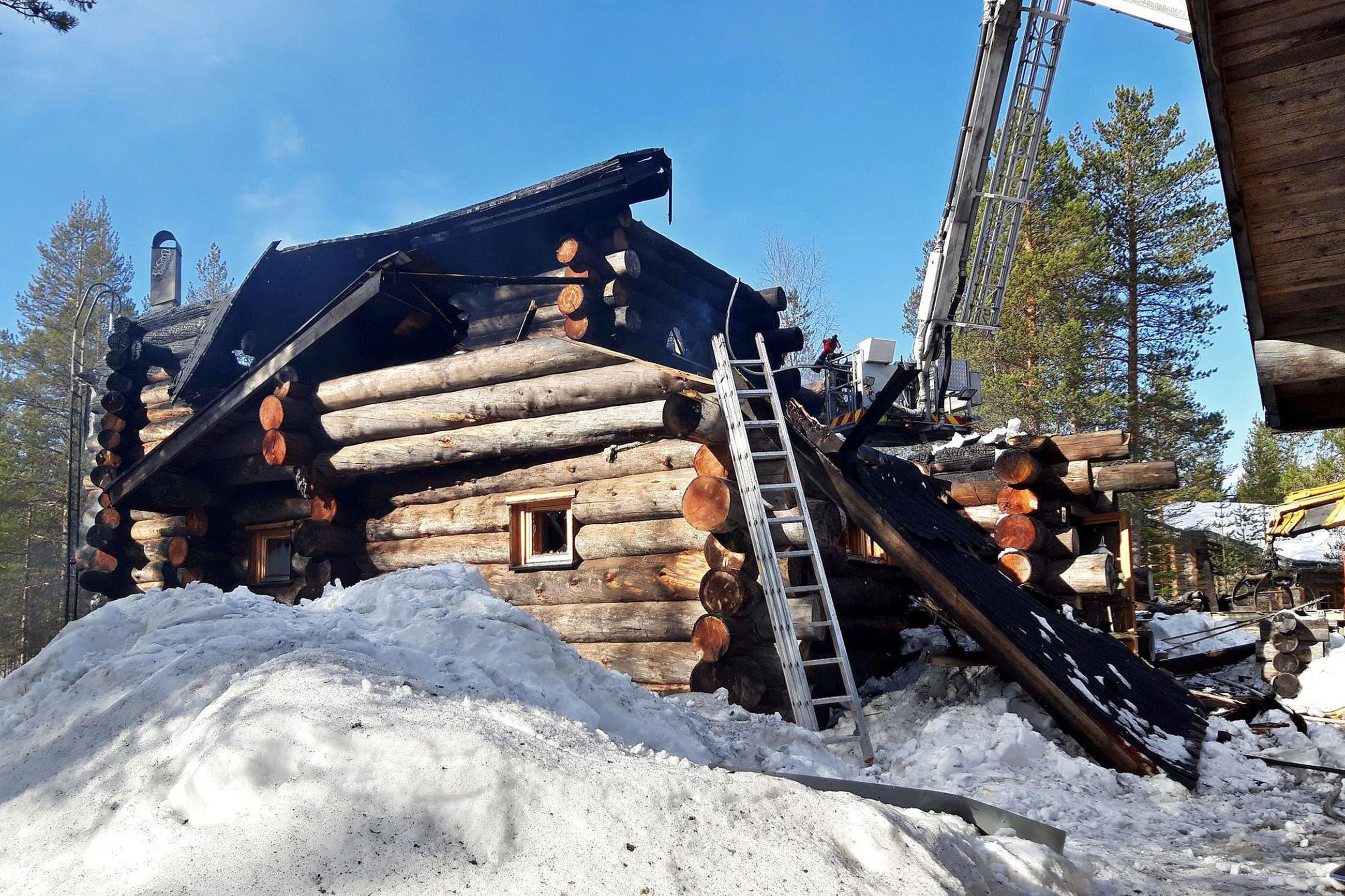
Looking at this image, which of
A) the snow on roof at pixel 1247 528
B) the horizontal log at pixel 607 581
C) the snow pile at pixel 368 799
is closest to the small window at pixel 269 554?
the horizontal log at pixel 607 581

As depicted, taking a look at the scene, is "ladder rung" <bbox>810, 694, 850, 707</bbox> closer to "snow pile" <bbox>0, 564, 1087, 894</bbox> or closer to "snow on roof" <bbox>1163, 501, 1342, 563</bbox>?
"snow pile" <bbox>0, 564, 1087, 894</bbox>

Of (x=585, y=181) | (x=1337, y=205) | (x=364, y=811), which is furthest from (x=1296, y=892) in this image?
(x=585, y=181)

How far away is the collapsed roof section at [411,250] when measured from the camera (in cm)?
1195

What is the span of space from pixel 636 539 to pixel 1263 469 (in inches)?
1659

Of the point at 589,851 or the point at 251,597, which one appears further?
→ the point at 251,597

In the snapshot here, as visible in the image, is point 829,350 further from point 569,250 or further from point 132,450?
point 132,450

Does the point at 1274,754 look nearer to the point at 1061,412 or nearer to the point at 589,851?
the point at 589,851

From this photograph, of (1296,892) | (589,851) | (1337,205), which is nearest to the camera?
(589,851)

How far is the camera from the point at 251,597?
535cm

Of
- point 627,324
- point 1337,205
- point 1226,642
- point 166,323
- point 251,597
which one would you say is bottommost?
point 1226,642

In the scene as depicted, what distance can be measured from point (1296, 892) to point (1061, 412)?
24172 millimetres

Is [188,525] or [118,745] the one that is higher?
[188,525]

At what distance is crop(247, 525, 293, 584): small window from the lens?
11617mm

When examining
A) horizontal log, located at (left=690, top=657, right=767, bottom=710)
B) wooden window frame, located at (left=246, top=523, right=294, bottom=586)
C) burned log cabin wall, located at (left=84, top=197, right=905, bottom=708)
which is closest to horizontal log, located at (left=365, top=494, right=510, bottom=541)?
burned log cabin wall, located at (left=84, top=197, right=905, bottom=708)
